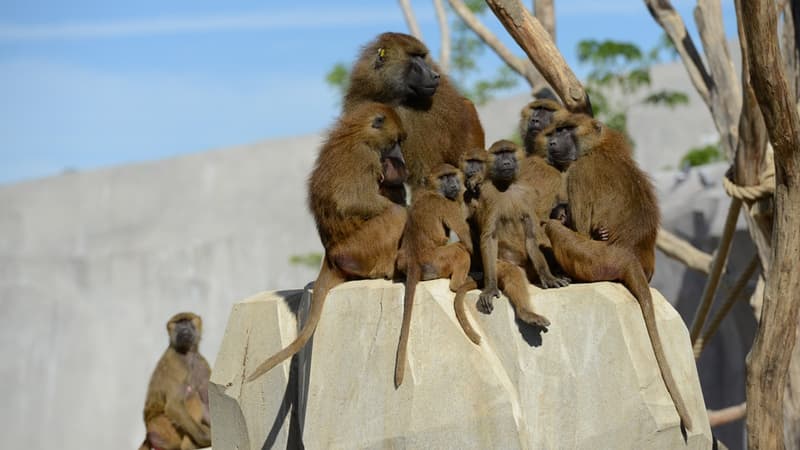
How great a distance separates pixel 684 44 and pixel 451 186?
9.50 feet

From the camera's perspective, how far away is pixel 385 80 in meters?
5.62

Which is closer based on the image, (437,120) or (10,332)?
(437,120)

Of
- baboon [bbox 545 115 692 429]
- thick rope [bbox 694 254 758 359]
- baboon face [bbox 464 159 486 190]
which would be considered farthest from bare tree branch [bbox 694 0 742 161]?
baboon face [bbox 464 159 486 190]

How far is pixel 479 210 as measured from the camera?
511 cm

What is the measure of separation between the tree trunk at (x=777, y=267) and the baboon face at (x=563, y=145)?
2.80 ft

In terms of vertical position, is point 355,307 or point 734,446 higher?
point 355,307

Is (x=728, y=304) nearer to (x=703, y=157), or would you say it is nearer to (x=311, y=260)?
(x=703, y=157)

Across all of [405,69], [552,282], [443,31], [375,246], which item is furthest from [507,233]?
[443,31]

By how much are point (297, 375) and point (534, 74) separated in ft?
11.0

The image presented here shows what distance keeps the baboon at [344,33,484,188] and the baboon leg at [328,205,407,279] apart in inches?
16.0

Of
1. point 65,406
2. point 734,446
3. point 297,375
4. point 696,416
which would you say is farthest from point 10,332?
point 696,416

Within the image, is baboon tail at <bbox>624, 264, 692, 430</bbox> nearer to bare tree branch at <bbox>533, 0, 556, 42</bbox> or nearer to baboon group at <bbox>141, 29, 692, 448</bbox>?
baboon group at <bbox>141, 29, 692, 448</bbox>

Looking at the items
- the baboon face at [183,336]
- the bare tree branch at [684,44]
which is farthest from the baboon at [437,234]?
the baboon face at [183,336]

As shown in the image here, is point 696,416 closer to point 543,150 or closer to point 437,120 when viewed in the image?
point 543,150
